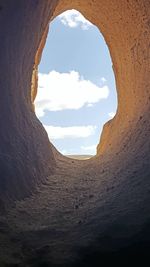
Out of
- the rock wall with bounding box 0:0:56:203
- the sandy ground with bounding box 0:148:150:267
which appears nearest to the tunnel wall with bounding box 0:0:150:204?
the rock wall with bounding box 0:0:56:203

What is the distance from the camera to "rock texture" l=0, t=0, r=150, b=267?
2420mm

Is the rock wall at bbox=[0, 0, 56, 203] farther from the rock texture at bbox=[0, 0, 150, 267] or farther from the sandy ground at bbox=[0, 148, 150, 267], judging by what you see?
the sandy ground at bbox=[0, 148, 150, 267]

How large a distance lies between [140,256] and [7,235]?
103 centimetres

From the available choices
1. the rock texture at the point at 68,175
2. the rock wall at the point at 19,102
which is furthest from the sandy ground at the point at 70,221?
the rock wall at the point at 19,102

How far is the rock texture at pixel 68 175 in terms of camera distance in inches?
95.3

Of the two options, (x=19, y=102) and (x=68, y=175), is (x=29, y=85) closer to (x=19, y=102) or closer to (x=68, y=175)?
(x=19, y=102)

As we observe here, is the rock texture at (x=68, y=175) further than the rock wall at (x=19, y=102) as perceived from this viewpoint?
No

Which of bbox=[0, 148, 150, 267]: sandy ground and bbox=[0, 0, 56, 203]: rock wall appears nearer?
bbox=[0, 148, 150, 267]: sandy ground

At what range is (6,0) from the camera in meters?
3.10

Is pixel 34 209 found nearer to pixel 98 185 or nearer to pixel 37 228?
pixel 37 228

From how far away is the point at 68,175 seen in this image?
16.2 feet

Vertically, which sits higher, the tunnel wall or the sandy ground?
the tunnel wall

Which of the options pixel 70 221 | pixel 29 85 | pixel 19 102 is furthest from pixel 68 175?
pixel 70 221

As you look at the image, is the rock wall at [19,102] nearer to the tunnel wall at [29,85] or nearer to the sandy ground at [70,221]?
the tunnel wall at [29,85]
